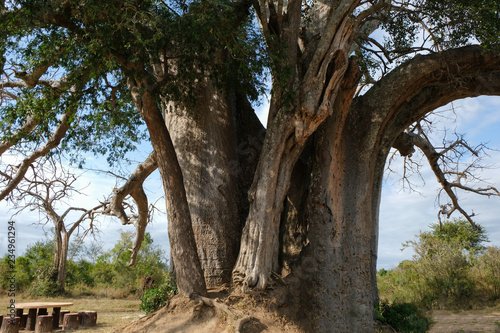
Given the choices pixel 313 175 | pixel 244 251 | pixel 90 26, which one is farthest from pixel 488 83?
pixel 90 26

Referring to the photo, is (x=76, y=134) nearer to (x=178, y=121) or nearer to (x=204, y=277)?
(x=178, y=121)

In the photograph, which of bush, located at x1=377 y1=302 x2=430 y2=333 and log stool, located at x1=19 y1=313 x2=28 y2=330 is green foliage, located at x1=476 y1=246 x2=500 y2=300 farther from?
log stool, located at x1=19 y1=313 x2=28 y2=330

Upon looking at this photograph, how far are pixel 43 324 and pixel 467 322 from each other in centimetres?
895

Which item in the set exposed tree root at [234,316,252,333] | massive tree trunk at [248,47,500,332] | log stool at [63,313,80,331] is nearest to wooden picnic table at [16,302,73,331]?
log stool at [63,313,80,331]

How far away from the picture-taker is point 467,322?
9594mm

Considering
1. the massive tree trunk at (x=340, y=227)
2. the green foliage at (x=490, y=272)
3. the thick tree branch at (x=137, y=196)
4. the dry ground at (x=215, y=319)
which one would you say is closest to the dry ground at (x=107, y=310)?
the thick tree branch at (x=137, y=196)

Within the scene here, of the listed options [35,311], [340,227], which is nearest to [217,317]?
[340,227]

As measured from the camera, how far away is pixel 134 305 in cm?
1395

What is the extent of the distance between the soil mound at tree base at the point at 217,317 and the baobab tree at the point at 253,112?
200 mm

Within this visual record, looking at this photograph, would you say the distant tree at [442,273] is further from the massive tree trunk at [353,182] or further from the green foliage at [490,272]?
the massive tree trunk at [353,182]

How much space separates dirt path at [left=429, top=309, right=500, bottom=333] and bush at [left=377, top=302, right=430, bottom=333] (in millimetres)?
1684

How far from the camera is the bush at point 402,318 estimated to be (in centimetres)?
691

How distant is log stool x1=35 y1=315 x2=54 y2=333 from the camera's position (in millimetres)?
8328

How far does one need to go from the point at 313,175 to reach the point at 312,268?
1.42m
